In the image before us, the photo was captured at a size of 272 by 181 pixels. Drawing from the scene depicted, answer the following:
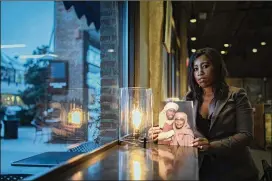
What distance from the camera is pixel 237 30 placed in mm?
9094

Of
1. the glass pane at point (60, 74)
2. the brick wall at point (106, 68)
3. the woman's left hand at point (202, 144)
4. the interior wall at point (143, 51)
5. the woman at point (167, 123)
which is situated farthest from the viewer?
the interior wall at point (143, 51)

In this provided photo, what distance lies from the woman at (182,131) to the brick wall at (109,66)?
0.70 meters

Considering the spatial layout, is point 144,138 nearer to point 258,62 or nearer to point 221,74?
point 221,74

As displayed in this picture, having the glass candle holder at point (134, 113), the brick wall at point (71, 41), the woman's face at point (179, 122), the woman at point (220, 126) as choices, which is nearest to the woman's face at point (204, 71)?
the woman at point (220, 126)

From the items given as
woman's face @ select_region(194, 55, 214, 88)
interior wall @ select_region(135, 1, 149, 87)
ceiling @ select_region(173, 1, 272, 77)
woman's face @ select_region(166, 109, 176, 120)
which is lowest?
woman's face @ select_region(166, 109, 176, 120)

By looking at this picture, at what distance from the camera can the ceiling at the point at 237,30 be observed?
653 centimetres

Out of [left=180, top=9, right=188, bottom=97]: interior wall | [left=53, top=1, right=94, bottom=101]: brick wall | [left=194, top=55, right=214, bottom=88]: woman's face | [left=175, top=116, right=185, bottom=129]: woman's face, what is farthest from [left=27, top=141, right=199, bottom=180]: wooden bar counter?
[left=180, top=9, right=188, bottom=97]: interior wall

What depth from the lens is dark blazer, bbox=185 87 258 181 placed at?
4.58 ft

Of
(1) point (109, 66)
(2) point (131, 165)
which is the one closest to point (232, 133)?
(2) point (131, 165)

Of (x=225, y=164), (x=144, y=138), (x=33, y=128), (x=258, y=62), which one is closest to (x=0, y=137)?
(x=33, y=128)

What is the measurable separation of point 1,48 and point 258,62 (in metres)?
10.9

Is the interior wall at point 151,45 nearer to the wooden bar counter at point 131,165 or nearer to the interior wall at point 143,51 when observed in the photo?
the interior wall at point 143,51

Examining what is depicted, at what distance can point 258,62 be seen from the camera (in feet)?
40.4

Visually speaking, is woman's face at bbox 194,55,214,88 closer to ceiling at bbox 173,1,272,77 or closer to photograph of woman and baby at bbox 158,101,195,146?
photograph of woman and baby at bbox 158,101,195,146
